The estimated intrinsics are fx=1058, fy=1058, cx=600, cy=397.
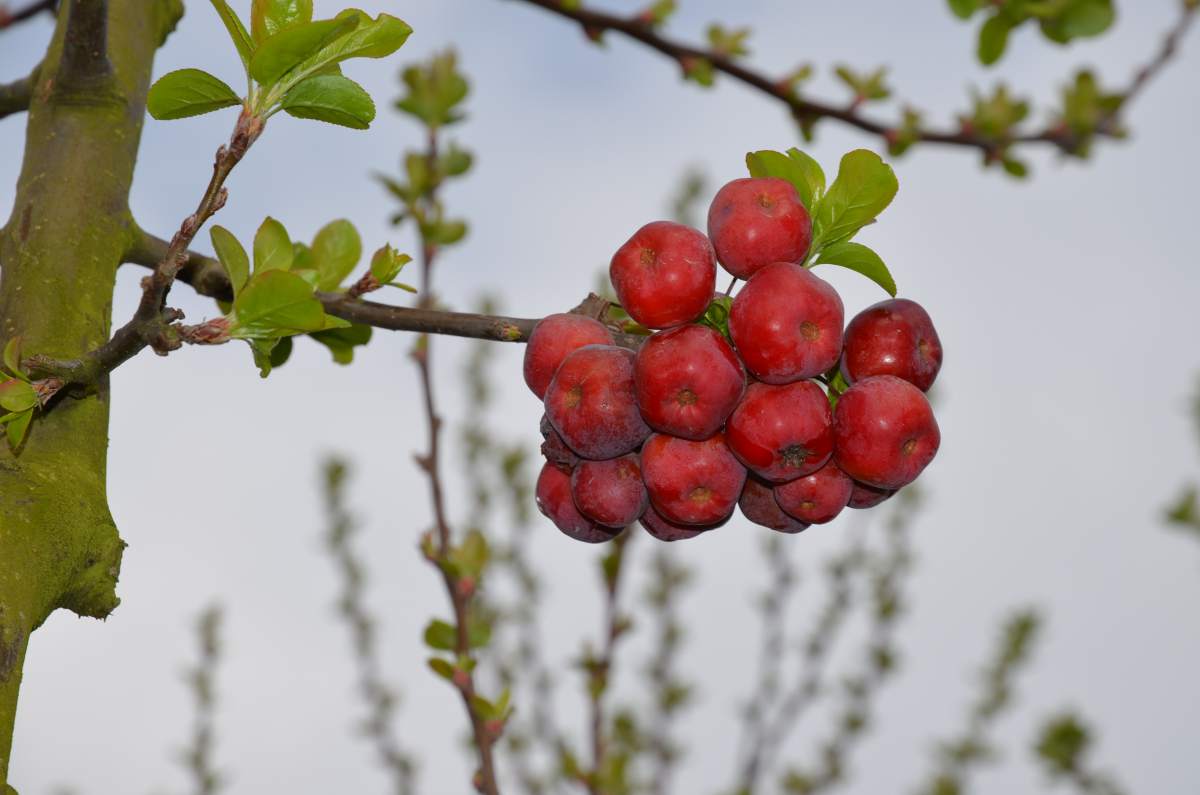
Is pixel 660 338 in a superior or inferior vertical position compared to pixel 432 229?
inferior

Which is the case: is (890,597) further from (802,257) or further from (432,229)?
(802,257)

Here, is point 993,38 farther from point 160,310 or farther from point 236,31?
point 160,310

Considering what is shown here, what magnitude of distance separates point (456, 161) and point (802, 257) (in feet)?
6.10

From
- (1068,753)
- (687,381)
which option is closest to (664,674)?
(1068,753)

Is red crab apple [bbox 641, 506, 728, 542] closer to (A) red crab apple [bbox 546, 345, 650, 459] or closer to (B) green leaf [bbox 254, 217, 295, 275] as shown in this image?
(A) red crab apple [bbox 546, 345, 650, 459]

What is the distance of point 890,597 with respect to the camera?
6.08m

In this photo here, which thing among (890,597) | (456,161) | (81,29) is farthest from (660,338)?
(890,597)

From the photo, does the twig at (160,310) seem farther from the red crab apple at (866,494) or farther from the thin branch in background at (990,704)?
the thin branch in background at (990,704)

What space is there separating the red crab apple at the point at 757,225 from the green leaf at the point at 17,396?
82 cm

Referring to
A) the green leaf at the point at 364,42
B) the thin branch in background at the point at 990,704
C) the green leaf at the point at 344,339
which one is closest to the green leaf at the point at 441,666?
the green leaf at the point at 344,339

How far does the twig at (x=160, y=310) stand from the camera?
1136mm

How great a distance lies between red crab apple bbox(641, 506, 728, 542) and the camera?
4.45 ft

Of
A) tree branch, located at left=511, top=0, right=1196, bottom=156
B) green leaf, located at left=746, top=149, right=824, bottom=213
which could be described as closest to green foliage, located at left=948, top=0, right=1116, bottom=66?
tree branch, located at left=511, top=0, right=1196, bottom=156

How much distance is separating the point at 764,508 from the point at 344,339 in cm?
82
